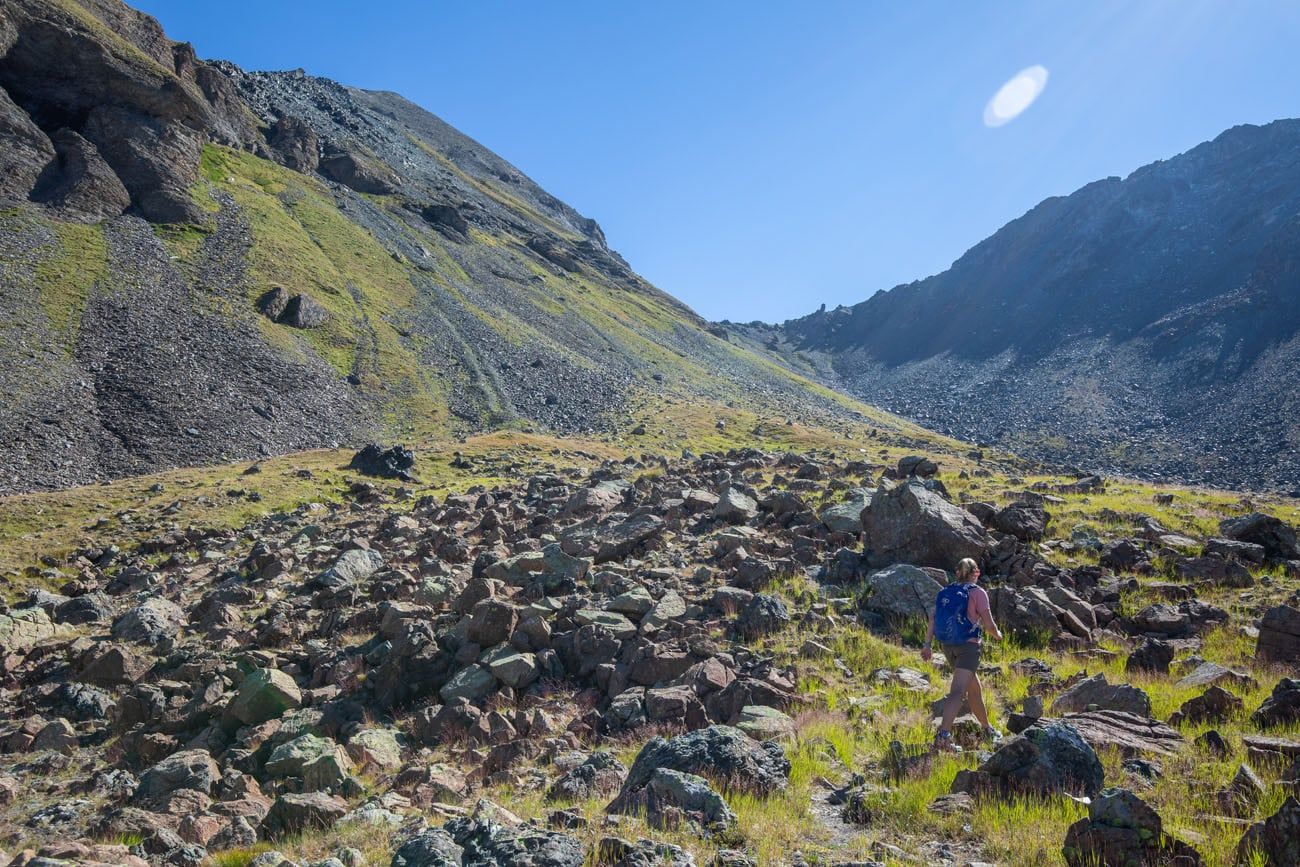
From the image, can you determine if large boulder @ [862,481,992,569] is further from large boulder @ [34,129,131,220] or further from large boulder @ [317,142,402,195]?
large boulder @ [317,142,402,195]

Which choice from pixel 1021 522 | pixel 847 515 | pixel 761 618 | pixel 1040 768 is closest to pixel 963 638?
pixel 1040 768

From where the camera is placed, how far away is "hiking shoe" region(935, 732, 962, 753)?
26.7ft

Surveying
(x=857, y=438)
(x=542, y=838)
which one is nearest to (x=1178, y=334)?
(x=857, y=438)

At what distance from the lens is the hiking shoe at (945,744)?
8.13m

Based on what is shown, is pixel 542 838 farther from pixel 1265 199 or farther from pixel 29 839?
pixel 1265 199

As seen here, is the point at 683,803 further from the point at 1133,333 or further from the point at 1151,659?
the point at 1133,333

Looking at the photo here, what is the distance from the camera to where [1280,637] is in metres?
10.6

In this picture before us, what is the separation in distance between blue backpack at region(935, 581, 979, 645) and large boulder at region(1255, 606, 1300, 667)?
520 centimetres

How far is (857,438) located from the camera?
7506 centimetres

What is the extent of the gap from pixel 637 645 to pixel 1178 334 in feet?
467

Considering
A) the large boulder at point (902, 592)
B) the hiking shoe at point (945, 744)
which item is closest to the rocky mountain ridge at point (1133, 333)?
the large boulder at point (902, 592)

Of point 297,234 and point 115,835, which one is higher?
point 297,234

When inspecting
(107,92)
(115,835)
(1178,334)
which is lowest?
(115,835)

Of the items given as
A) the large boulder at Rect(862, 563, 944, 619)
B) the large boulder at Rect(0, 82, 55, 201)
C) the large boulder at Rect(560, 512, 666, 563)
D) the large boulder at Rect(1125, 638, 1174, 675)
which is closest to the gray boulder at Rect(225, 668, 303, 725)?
the large boulder at Rect(560, 512, 666, 563)
